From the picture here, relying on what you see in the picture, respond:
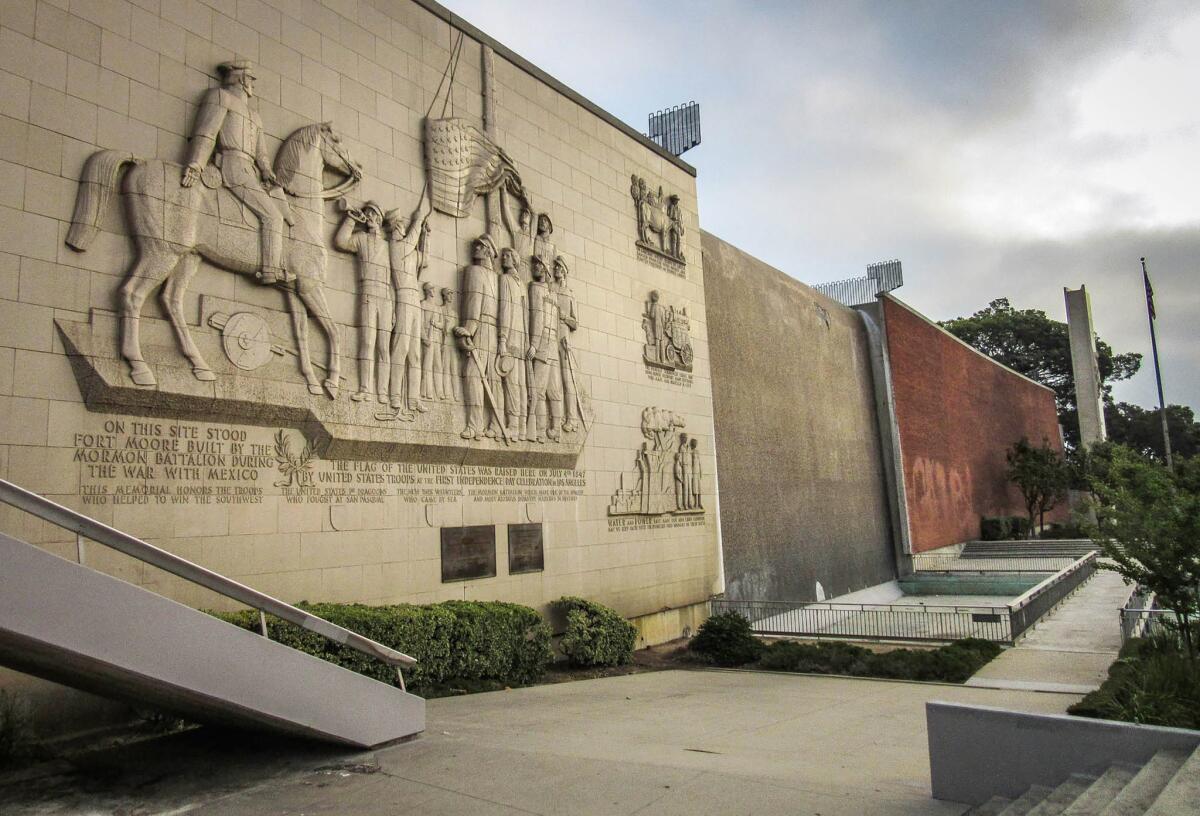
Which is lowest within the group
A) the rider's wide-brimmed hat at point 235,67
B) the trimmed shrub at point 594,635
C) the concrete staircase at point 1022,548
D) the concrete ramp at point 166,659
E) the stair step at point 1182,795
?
the concrete staircase at point 1022,548

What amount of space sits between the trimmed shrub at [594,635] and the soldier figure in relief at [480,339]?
3076mm

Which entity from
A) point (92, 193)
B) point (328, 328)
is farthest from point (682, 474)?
point (92, 193)

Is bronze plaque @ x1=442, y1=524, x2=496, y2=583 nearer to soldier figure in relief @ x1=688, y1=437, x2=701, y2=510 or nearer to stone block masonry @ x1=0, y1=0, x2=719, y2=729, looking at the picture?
stone block masonry @ x1=0, y1=0, x2=719, y2=729

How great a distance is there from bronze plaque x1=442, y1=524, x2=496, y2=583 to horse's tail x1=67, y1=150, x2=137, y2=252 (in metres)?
5.60

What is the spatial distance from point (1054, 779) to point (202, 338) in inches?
334

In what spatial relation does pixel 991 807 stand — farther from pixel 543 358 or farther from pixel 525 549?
pixel 543 358

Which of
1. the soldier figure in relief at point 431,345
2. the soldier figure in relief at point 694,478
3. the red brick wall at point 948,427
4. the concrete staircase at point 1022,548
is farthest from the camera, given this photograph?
the concrete staircase at point 1022,548

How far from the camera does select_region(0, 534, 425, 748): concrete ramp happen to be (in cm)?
495

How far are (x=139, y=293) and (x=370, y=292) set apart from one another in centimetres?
290

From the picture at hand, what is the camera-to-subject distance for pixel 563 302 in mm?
14367

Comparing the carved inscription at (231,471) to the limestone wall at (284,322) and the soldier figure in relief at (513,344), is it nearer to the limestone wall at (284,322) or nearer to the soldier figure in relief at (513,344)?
the limestone wall at (284,322)

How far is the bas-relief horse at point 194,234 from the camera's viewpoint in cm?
833

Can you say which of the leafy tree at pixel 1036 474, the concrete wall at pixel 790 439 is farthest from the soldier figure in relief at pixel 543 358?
the leafy tree at pixel 1036 474

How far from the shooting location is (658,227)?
695 inches
